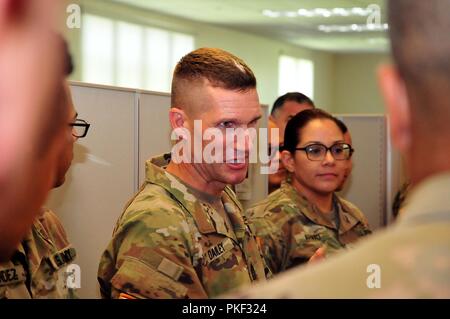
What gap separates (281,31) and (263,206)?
7736 mm

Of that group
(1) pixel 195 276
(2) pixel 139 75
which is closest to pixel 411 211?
(1) pixel 195 276

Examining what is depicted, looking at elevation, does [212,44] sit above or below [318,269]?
above

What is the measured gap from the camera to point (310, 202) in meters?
2.71

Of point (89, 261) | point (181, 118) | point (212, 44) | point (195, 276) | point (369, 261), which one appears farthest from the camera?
point (212, 44)

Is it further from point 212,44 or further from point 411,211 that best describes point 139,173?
point 212,44

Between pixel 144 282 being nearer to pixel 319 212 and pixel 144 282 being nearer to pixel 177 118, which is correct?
pixel 177 118

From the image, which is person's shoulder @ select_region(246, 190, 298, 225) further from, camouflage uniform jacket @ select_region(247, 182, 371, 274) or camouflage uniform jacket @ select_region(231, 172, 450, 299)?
camouflage uniform jacket @ select_region(231, 172, 450, 299)

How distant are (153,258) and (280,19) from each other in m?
7.82

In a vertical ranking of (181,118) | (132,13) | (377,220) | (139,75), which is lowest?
(377,220)

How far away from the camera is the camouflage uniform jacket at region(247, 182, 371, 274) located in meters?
2.41

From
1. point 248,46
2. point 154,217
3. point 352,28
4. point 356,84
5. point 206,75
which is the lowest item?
point 154,217

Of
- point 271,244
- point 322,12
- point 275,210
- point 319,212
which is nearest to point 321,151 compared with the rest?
point 319,212

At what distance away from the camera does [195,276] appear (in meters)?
1.46

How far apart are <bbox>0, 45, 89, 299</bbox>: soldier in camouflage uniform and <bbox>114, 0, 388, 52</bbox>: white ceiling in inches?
245
